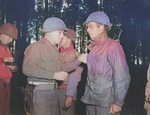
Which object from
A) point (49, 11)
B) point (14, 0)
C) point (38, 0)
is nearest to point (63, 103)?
point (49, 11)

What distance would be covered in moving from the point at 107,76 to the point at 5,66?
2.09m

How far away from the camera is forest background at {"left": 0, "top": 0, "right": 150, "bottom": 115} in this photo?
3.34 m

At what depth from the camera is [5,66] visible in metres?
3.47

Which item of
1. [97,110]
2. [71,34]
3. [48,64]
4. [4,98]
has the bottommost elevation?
[4,98]

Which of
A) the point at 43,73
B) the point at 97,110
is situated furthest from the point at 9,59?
the point at 97,110

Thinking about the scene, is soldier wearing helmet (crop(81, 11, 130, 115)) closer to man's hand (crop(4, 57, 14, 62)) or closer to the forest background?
the forest background

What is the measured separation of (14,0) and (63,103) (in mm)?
2359

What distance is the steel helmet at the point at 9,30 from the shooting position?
3.66 m

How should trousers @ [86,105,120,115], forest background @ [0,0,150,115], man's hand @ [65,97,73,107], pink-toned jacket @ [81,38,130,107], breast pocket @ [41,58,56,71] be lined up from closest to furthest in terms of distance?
pink-toned jacket @ [81,38,130,107]
trousers @ [86,105,120,115]
breast pocket @ [41,58,56,71]
man's hand @ [65,97,73,107]
forest background @ [0,0,150,115]

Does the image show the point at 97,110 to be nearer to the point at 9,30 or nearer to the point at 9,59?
the point at 9,59

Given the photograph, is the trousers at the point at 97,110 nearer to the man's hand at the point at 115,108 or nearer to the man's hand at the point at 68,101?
the man's hand at the point at 115,108

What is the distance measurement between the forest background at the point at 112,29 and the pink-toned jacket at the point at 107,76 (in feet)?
3.35

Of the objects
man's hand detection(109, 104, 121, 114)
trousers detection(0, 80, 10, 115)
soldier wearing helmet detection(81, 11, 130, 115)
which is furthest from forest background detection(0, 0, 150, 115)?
man's hand detection(109, 104, 121, 114)

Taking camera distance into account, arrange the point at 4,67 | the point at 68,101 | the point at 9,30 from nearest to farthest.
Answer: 1. the point at 68,101
2. the point at 4,67
3. the point at 9,30
